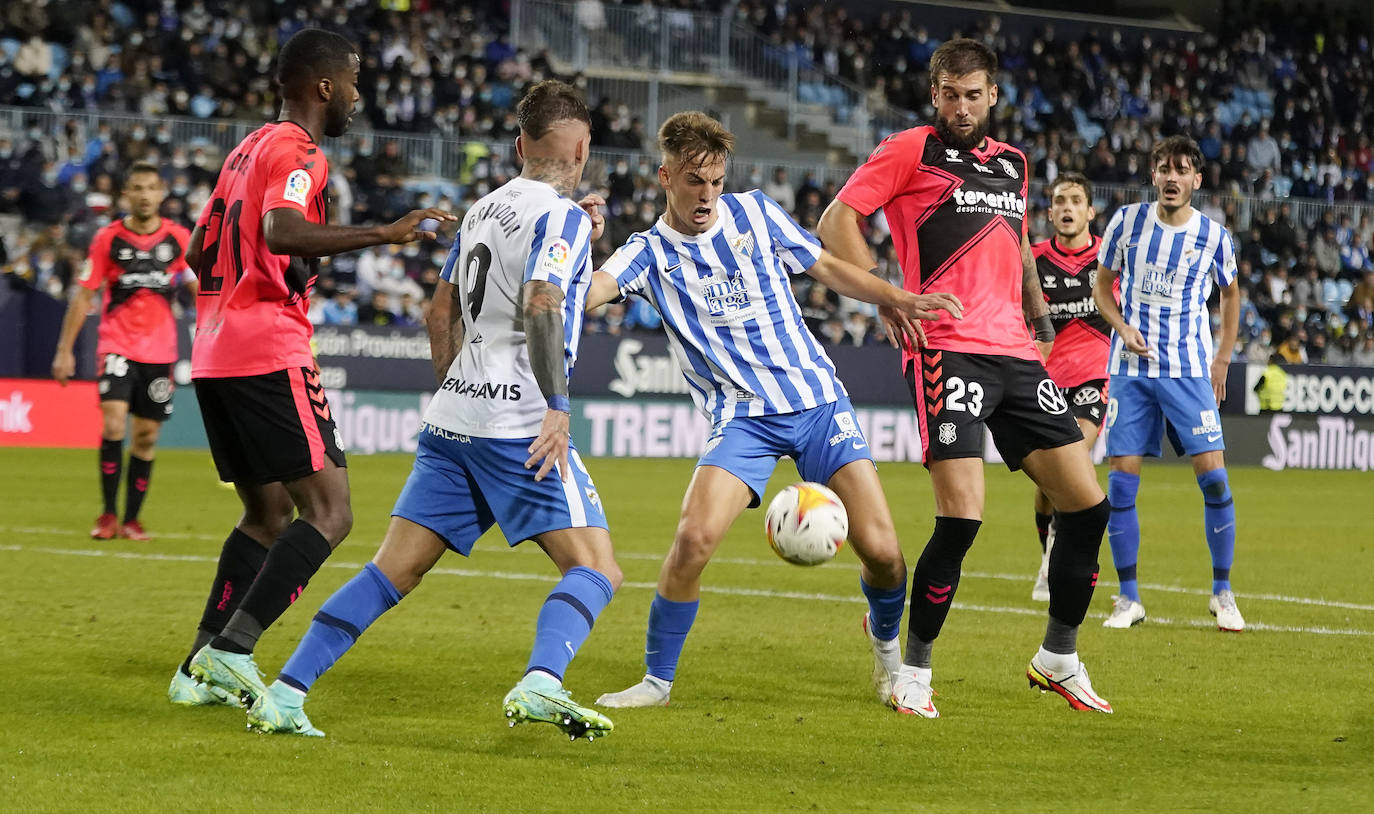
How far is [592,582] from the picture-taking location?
16.3 ft

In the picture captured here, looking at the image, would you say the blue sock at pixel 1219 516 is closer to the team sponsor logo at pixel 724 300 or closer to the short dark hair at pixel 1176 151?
the short dark hair at pixel 1176 151

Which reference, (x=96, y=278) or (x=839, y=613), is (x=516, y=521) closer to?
(x=839, y=613)

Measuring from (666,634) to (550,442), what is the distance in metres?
1.43

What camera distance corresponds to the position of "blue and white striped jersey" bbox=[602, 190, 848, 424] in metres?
5.89

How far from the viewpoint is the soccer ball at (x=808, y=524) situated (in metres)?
5.72

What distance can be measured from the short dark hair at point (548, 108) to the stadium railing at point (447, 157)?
1797 centimetres

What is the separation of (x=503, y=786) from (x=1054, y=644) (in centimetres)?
232

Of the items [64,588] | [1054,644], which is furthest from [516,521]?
[64,588]

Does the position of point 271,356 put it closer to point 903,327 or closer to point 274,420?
point 274,420

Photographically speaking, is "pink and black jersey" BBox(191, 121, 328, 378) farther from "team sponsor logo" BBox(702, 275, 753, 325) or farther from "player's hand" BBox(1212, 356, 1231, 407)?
"player's hand" BBox(1212, 356, 1231, 407)

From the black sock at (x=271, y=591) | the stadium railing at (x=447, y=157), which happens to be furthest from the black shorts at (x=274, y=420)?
the stadium railing at (x=447, y=157)

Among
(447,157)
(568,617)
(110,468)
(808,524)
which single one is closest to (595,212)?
(808,524)

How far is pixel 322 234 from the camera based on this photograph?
16.6 ft

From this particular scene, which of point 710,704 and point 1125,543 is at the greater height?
point 1125,543
